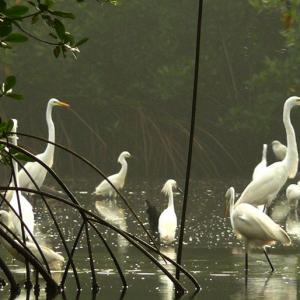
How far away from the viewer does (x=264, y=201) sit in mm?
12117

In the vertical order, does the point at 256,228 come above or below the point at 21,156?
below

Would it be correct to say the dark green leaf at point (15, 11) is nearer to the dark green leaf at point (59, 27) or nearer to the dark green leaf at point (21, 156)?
the dark green leaf at point (59, 27)

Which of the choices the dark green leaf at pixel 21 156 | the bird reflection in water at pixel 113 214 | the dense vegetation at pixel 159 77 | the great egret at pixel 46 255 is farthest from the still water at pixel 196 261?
the dense vegetation at pixel 159 77

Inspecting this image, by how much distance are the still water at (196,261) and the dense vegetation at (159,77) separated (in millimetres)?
9656

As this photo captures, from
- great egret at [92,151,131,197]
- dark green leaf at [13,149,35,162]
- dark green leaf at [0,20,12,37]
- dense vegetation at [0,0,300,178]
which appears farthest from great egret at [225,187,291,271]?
dense vegetation at [0,0,300,178]

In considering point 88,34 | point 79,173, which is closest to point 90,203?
point 79,173

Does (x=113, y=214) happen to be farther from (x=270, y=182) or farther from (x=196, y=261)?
(x=196, y=261)

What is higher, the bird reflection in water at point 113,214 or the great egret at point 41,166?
the great egret at point 41,166

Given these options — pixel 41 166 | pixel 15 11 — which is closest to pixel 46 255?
pixel 15 11

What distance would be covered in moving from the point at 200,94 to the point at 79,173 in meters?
3.80

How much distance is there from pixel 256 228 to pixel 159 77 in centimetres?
1704

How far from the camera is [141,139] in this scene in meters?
25.5

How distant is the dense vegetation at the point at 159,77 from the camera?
25953mm

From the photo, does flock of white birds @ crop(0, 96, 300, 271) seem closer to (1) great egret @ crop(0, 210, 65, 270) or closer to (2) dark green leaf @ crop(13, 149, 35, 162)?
(1) great egret @ crop(0, 210, 65, 270)
